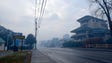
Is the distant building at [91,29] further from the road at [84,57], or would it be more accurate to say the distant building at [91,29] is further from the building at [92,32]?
the road at [84,57]

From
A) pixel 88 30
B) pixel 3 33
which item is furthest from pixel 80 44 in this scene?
pixel 3 33

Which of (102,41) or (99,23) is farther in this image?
(99,23)

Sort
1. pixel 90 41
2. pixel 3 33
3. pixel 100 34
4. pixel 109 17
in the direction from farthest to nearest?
pixel 100 34 → pixel 3 33 → pixel 90 41 → pixel 109 17

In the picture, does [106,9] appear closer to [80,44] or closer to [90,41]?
[90,41]

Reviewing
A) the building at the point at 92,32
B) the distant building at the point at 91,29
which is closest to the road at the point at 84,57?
the building at the point at 92,32

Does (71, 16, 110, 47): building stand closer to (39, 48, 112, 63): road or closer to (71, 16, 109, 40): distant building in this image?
(71, 16, 109, 40): distant building

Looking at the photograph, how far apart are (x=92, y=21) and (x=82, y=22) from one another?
7.87 metres

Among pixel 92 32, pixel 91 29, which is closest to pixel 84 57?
pixel 91 29

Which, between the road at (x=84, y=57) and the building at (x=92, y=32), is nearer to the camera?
the road at (x=84, y=57)

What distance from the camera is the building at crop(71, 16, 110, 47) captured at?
63.8m

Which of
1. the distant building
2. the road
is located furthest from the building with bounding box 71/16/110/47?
the road

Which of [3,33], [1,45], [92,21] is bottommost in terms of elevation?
[1,45]

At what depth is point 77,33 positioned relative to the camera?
8931 cm

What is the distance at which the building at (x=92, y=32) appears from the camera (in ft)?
209
